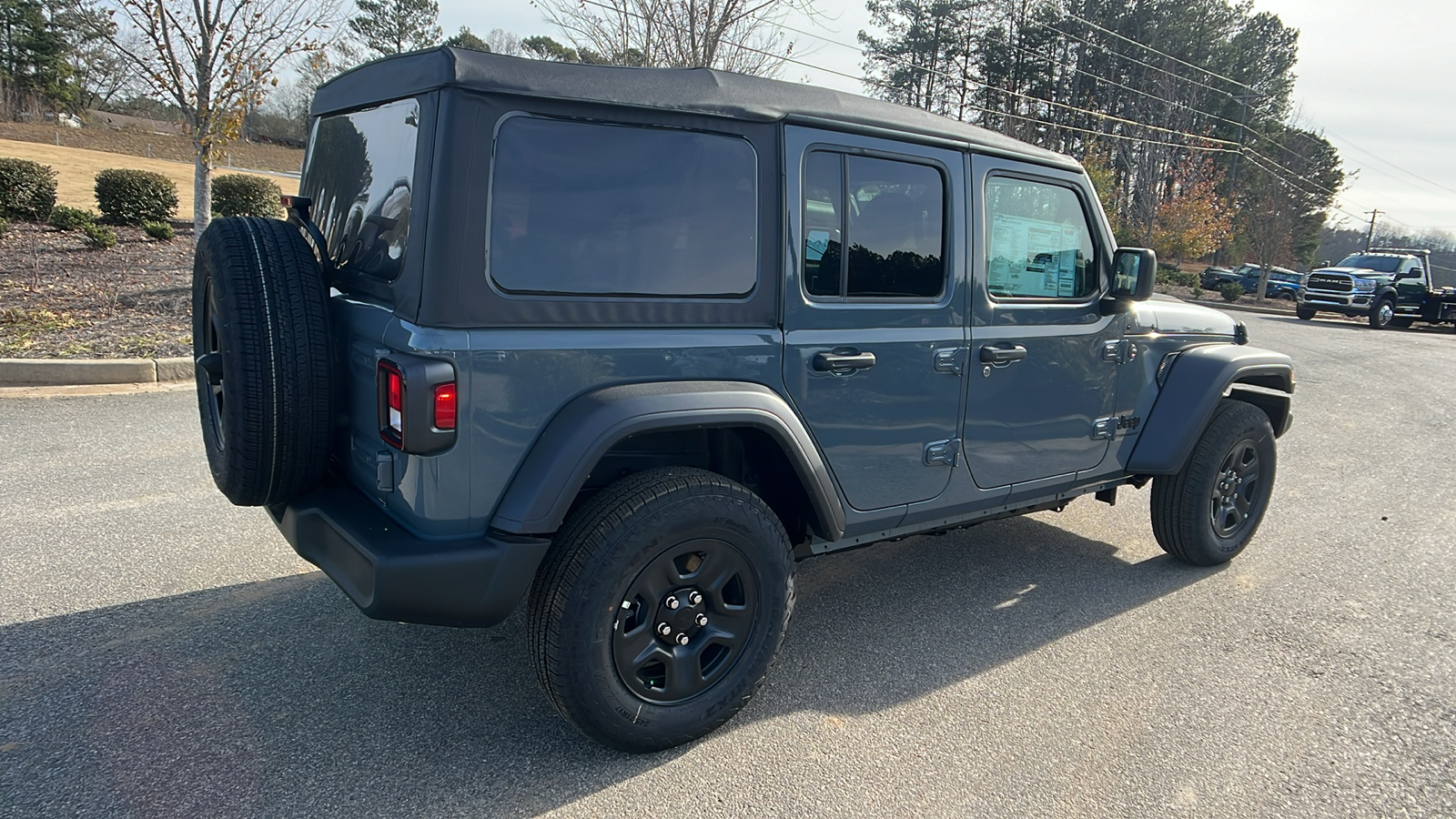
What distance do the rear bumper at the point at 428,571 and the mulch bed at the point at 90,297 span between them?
6338mm

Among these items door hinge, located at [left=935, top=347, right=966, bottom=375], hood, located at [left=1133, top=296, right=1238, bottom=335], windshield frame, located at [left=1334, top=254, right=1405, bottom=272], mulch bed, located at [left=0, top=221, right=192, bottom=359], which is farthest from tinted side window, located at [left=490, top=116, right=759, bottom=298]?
windshield frame, located at [left=1334, top=254, right=1405, bottom=272]

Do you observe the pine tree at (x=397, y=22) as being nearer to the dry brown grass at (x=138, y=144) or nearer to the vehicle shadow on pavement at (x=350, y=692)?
the dry brown grass at (x=138, y=144)

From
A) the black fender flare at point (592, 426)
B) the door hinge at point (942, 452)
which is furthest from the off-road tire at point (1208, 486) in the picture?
the black fender flare at point (592, 426)

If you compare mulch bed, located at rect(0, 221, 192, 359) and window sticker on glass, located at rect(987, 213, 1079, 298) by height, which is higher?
window sticker on glass, located at rect(987, 213, 1079, 298)

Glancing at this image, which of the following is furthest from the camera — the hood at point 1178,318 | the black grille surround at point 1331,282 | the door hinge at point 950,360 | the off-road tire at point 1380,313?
the black grille surround at point 1331,282

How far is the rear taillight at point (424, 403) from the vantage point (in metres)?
2.25

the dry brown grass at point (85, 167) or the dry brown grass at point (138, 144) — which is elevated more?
the dry brown grass at point (138, 144)

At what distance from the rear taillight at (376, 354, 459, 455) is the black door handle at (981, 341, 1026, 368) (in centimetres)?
198

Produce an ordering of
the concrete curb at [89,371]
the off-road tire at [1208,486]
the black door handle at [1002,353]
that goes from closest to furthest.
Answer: the black door handle at [1002,353] < the off-road tire at [1208,486] < the concrete curb at [89,371]

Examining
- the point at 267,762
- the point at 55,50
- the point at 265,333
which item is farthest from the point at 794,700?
the point at 55,50

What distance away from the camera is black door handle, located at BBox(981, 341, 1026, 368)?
3324 mm

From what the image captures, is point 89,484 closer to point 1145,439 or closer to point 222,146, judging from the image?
point 1145,439

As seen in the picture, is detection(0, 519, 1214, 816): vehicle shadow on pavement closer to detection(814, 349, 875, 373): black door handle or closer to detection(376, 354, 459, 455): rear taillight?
detection(376, 354, 459, 455): rear taillight

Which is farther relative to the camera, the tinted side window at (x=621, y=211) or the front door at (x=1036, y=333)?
the front door at (x=1036, y=333)
